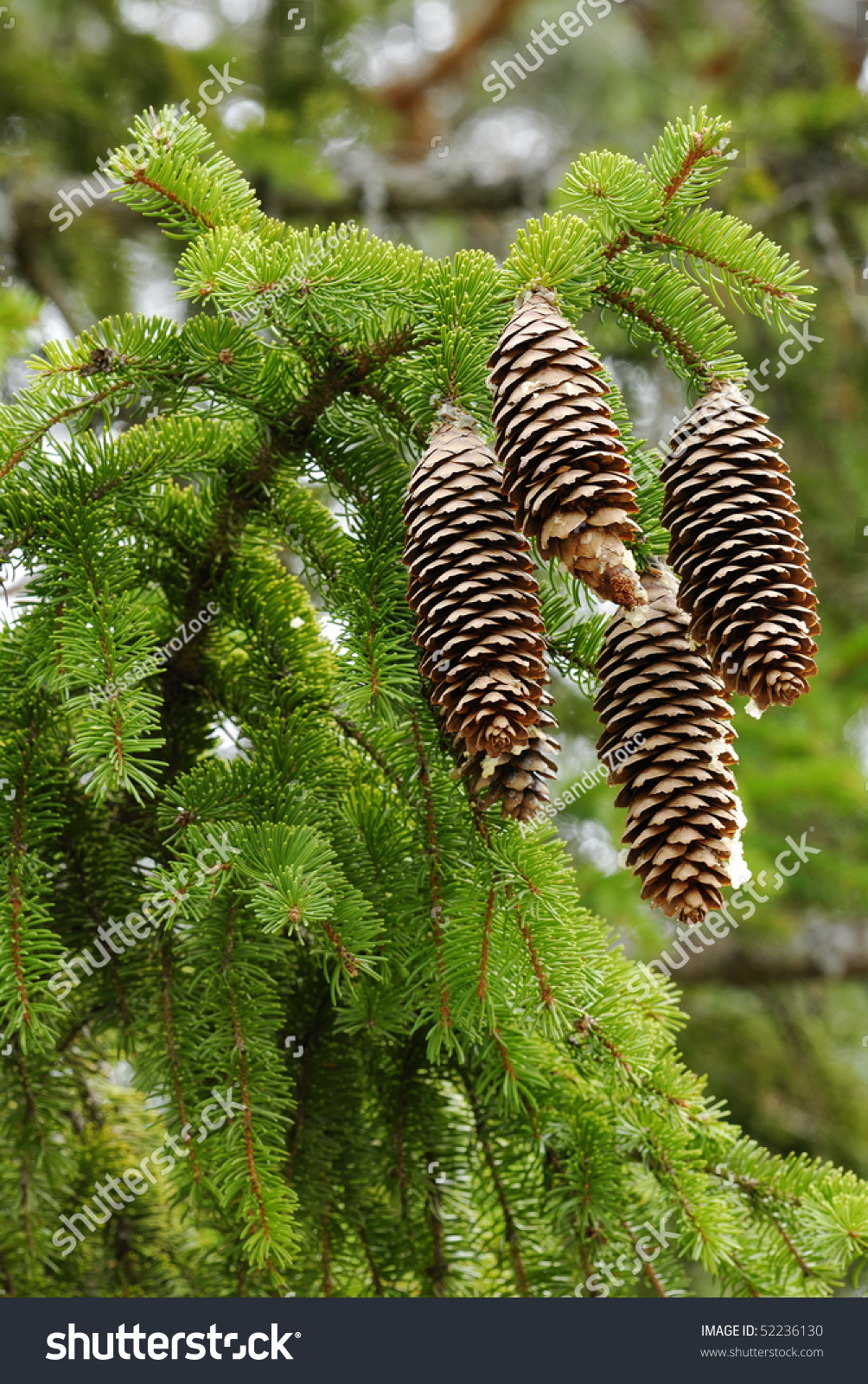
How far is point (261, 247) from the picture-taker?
806mm

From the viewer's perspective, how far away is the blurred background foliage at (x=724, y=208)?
8.30 feet

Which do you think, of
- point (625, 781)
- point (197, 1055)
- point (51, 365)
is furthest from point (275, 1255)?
point (51, 365)

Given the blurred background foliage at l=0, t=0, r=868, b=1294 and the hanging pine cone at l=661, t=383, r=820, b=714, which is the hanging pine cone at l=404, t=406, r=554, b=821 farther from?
the blurred background foliage at l=0, t=0, r=868, b=1294

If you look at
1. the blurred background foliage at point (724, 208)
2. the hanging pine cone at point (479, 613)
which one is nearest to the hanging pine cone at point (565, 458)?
the hanging pine cone at point (479, 613)

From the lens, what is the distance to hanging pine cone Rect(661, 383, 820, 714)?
0.77 metres

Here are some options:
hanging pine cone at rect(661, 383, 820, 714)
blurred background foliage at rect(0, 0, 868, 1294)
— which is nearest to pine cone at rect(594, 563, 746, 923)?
hanging pine cone at rect(661, 383, 820, 714)

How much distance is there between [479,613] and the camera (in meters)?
0.77

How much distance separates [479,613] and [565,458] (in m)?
0.13

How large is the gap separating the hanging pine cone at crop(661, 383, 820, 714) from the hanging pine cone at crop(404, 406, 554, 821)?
13 centimetres

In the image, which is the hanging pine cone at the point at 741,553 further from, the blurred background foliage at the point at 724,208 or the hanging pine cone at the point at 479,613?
the blurred background foliage at the point at 724,208

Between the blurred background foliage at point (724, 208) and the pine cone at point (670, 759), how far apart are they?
4.49 ft

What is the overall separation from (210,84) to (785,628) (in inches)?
103


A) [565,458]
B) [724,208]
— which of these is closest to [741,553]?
[565,458]

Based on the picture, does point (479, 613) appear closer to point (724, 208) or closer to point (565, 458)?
point (565, 458)
